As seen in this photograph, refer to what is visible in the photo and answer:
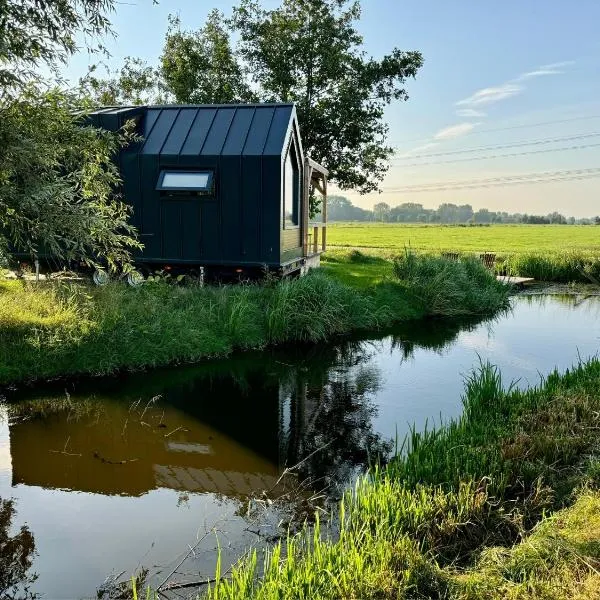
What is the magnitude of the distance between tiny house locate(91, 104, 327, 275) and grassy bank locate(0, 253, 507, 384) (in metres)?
1.06

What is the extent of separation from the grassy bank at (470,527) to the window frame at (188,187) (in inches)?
292

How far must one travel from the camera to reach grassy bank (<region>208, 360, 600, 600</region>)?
9.86 feet

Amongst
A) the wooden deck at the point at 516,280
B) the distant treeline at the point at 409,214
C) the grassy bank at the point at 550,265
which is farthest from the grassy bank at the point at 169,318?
the distant treeline at the point at 409,214

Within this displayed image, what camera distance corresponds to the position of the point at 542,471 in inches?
176

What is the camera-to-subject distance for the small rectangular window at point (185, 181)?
11414 mm

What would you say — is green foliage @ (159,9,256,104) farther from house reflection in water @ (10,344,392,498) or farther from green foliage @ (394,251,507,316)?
house reflection in water @ (10,344,392,498)

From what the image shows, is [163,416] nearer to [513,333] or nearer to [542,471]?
[542,471]

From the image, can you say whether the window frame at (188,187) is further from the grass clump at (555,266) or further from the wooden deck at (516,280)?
the grass clump at (555,266)

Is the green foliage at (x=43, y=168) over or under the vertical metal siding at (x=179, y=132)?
under

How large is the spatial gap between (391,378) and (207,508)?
4.39 meters

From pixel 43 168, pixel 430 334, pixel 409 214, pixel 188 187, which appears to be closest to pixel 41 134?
pixel 43 168

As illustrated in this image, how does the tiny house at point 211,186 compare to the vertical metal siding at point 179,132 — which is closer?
the tiny house at point 211,186

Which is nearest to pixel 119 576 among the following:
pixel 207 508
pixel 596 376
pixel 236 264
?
pixel 207 508

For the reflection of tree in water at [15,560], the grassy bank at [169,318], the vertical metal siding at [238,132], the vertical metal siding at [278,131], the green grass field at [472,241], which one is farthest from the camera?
the green grass field at [472,241]
